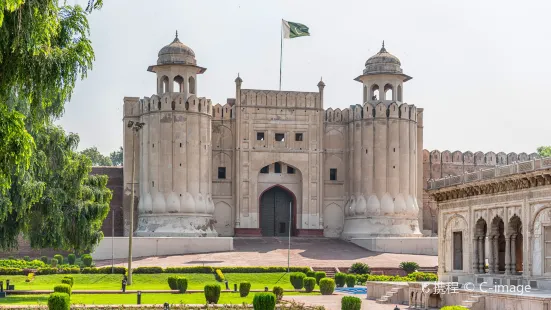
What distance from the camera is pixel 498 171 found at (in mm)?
25766

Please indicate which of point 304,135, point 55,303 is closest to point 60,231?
point 55,303

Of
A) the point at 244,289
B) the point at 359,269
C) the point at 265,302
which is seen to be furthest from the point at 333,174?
the point at 265,302

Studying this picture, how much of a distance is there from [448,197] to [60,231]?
12559 millimetres

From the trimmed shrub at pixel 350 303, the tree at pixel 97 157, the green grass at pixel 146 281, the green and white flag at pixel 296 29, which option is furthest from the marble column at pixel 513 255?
the tree at pixel 97 157

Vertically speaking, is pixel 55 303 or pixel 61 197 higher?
pixel 61 197

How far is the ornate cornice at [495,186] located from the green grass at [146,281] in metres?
7.39

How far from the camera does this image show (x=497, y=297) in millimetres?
21016

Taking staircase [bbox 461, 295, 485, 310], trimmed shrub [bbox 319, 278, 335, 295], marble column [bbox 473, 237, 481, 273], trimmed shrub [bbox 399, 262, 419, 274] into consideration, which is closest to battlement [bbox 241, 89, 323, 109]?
trimmed shrub [bbox 399, 262, 419, 274]

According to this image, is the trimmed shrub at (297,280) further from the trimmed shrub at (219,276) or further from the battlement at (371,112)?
the battlement at (371,112)

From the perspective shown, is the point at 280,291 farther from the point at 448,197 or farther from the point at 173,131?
the point at 173,131

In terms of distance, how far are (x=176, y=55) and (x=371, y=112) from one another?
1070cm

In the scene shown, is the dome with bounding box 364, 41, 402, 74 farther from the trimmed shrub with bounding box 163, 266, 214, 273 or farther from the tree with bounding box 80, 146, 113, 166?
the tree with bounding box 80, 146, 113, 166

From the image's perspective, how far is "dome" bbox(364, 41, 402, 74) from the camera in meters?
49.6

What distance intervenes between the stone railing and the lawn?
7519 mm
